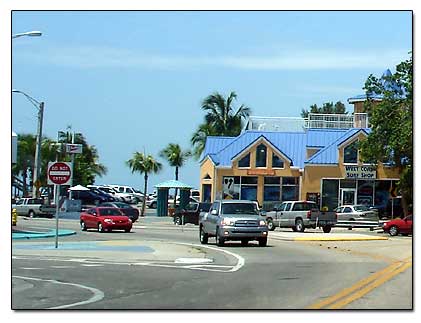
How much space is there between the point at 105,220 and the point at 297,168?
1042 inches

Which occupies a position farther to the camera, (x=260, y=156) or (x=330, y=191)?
(x=260, y=156)

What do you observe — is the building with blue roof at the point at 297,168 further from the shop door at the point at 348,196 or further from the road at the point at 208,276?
the road at the point at 208,276

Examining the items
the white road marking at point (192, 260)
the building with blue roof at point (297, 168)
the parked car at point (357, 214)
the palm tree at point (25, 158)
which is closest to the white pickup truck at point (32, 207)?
the palm tree at point (25, 158)

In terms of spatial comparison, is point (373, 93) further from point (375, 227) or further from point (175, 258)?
point (175, 258)

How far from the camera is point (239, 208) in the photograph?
31.4m

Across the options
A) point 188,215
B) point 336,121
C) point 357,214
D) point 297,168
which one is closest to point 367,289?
point 188,215

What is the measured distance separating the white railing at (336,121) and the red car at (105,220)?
27.8m

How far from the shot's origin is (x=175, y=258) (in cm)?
2523

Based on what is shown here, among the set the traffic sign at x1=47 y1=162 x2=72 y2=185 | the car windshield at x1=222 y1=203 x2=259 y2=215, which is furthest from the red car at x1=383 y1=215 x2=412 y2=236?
the traffic sign at x1=47 y1=162 x2=72 y2=185

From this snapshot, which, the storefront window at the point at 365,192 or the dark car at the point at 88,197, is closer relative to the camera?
the storefront window at the point at 365,192

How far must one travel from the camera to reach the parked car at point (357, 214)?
53.7m

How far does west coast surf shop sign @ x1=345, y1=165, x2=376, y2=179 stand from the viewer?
6334cm

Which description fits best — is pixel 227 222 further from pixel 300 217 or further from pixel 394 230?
pixel 300 217

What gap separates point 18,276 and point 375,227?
33.6 meters
